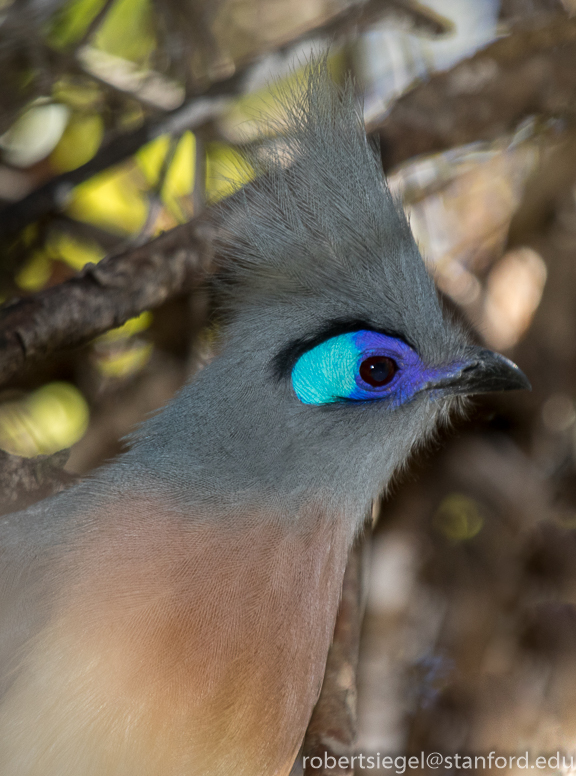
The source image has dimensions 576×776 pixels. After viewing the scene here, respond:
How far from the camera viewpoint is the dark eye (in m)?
2.55

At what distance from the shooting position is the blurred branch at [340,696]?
266cm

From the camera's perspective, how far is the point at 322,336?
2.53m

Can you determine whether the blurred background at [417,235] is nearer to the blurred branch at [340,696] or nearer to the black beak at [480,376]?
the blurred branch at [340,696]

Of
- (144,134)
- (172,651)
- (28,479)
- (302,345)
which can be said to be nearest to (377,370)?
(302,345)

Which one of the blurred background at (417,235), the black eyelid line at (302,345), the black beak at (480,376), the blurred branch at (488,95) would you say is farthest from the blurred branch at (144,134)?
the black beak at (480,376)

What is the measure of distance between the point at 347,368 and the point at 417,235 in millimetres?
1371

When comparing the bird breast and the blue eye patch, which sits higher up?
the blue eye patch

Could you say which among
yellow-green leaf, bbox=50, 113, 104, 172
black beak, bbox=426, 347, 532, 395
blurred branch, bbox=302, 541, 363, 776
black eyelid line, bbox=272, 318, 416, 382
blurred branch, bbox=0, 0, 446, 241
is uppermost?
yellow-green leaf, bbox=50, 113, 104, 172

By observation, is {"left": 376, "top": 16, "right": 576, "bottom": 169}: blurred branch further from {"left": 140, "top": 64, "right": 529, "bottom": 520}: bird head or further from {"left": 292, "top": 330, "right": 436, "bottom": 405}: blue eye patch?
{"left": 292, "top": 330, "right": 436, "bottom": 405}: blue eye patch

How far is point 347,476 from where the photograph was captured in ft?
8.52

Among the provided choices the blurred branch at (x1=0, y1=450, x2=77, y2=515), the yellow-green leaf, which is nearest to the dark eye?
the blurred branch at (x1=0, y1=450, x2=77, y2=515)

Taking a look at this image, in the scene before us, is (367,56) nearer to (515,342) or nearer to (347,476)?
(515,342)

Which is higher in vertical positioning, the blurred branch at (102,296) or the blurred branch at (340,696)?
the blurred branch at (102,296)

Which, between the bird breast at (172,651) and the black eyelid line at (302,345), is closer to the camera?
the bird breast at (172,651)
